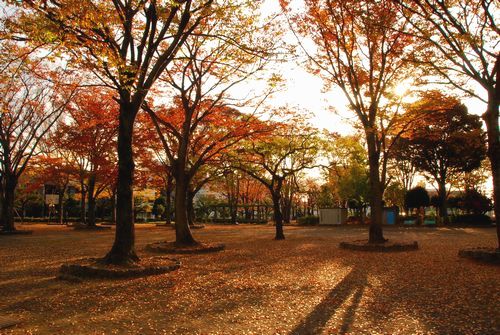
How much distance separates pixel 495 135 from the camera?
10102 mm

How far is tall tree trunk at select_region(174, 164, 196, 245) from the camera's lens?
14.1 meters

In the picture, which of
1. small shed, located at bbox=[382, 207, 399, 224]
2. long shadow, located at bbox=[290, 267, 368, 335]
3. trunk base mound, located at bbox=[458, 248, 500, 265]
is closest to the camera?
long shadow, located at bbox=[290, 267, 368, 335]

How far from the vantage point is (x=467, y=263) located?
10.0m

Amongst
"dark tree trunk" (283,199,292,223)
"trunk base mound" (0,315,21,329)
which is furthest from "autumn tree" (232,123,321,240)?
"dark tree trunk" (283,199,292,223)

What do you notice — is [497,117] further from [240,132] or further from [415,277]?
[240,132]

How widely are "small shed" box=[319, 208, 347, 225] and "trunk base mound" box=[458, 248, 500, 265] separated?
79.8ft

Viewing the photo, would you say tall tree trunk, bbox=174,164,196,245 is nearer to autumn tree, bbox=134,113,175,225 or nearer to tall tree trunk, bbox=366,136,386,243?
autumn tree, bbox=134,113,175,225

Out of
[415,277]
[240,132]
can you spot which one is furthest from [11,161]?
[415,277]

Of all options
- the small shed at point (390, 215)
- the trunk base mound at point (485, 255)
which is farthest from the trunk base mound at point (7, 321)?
the small shed at point (390, 215)

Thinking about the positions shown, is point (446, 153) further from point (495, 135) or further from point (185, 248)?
point (185, 248)

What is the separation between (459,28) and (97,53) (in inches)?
359

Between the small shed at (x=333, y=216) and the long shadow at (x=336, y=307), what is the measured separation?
1082 inches

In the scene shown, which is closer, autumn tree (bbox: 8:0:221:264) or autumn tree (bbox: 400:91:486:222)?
autumn tree (bbox: 8:0:221:264)

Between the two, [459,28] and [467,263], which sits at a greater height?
[459,28]
